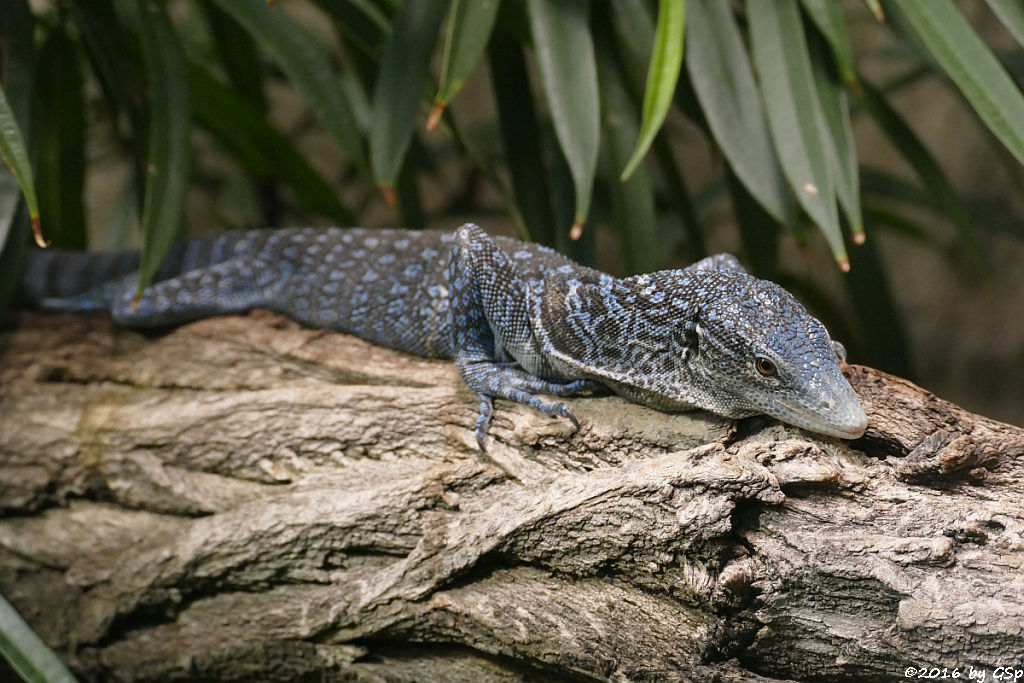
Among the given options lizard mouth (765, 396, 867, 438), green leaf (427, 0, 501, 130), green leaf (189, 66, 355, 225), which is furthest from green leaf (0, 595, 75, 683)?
green leaf (189, 66, 355, 225)

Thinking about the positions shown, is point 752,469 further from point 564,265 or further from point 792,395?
point 564,265

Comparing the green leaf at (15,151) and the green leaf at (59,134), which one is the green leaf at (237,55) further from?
the green leaf at (15,151)

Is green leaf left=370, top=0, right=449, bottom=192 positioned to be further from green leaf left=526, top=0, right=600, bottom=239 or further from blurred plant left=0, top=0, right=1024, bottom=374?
green leaf left=526, top=0, right=600, bottom=239

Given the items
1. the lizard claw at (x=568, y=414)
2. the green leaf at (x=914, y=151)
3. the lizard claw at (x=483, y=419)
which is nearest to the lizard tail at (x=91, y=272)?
the lizard claw at (x=483, y=419)

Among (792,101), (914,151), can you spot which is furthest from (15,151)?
(914,151)

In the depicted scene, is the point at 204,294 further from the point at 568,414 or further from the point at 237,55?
the point at 568,414

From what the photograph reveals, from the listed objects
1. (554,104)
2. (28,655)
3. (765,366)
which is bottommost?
(28,655)

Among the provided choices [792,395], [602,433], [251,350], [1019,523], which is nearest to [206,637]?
[251,350]
